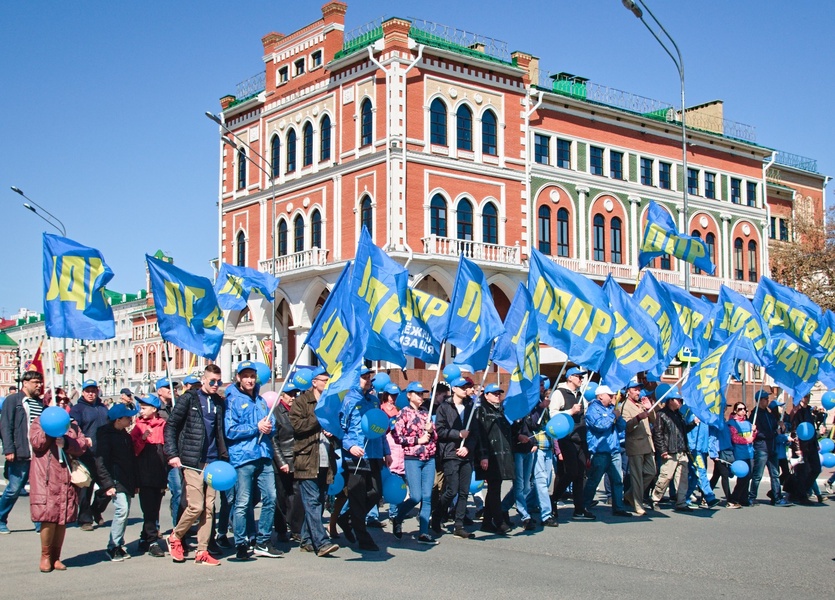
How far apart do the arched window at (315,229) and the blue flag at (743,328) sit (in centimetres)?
2384

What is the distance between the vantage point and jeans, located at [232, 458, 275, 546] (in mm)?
10414

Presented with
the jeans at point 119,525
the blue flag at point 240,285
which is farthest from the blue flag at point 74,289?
the blue flag at point 240,285

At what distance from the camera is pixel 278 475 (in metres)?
11.7

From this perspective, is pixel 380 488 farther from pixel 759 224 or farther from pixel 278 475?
pixel 759 224

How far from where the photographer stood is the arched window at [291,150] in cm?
4116

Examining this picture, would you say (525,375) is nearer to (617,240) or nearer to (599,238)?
(599,238)

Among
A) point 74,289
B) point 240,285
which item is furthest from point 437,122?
point 74,289

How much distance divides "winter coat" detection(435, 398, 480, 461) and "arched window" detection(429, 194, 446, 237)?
24.8 m

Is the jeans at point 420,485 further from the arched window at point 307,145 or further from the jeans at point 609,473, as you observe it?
the arched window at point 307,145

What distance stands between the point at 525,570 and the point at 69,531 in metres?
6.59

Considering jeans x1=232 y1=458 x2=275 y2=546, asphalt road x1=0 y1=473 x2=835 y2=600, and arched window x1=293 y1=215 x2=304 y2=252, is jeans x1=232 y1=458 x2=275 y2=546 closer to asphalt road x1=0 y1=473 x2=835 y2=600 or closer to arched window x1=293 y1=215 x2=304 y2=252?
asphalt road x1=0 y1=473 x2=835 y2=600

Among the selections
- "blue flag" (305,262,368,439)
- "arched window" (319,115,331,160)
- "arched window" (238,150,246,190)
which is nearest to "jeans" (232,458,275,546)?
"blue flag" (305,262,368,439)

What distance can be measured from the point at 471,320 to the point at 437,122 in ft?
81.3

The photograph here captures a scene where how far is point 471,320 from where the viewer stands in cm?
1368
